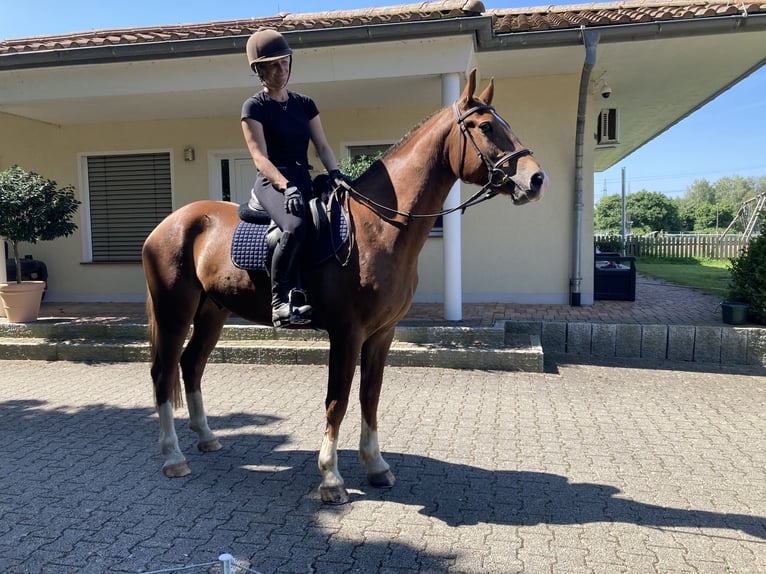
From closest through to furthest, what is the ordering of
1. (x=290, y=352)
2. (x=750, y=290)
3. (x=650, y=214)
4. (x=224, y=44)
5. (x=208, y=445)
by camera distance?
(x=208, y=445) → (x=290, y=352) → (x=224, y=44) → (x=750, y=290) → (x=650, y=214)

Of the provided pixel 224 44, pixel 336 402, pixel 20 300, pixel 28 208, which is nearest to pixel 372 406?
pixel 336 402

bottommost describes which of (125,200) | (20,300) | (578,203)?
(20,300)

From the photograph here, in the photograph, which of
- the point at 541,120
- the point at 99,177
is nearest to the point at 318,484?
the point at 541,120

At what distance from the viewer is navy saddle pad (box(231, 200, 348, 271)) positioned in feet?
11.0

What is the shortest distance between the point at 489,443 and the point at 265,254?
2373mm

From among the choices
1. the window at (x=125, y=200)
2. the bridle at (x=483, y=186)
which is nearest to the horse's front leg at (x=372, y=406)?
the bridle at (x=483, y=186)

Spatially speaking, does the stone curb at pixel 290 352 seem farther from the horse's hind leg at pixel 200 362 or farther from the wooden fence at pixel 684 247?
the wooden fence at pixel 684 247

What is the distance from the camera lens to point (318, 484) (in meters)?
3.64

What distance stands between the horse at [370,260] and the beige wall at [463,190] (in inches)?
236

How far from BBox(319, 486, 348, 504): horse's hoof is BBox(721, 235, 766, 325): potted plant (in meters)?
6.32

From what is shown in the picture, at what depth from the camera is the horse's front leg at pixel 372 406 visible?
3.58 meters

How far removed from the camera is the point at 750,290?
7227mm

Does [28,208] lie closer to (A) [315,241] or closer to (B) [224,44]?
(B) [224,44]

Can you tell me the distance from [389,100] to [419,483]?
694 cm
